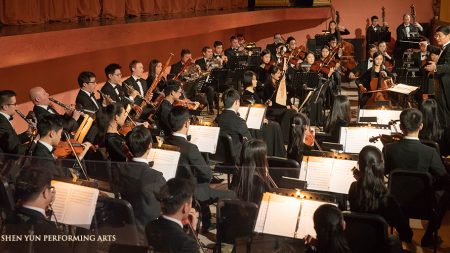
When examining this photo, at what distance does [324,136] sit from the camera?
6.96 metres

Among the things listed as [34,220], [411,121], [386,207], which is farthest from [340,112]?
[34,220]

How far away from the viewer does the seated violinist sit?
9.52m

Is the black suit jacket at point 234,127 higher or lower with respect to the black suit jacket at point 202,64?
lower

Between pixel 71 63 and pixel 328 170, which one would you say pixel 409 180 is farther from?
pixel 71 63

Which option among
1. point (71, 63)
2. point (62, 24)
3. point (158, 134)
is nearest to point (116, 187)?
point (158, 134)

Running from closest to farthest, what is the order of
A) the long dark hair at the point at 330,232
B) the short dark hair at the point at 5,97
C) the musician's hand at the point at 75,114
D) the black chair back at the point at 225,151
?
the long dark hair at the point at 330,232
the short dark hair at the point at 5,97
the black chair back at the point at 225,151
the musician's hand at the point at 75,114

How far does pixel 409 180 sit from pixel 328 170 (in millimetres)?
771

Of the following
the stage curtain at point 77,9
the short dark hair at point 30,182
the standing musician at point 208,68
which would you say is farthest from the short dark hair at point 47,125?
the standing musician at point 208,68

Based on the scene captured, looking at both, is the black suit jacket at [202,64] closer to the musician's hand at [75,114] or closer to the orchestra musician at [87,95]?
the orchestra musician at [87,95]

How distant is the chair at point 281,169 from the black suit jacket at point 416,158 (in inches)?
34.8

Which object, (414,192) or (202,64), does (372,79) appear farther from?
(414,192)

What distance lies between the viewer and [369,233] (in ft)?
13.2

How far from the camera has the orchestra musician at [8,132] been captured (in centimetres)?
613

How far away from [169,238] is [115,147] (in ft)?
7.23
